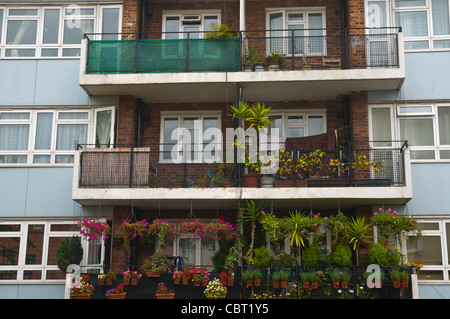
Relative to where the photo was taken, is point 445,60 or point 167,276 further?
point 445,60

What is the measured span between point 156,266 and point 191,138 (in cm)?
392

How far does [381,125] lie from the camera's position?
15523 millimetres

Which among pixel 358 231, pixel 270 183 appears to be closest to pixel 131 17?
pixel 270 183

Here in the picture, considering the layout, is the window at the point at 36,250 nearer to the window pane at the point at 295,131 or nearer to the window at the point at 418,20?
the window pane at the point at 295,131

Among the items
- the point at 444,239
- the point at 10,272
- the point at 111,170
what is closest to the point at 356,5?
the point at 444,239

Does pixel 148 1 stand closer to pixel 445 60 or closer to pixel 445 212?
pixel 445 60

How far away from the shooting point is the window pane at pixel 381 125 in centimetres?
1545

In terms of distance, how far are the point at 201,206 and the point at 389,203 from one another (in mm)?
4772

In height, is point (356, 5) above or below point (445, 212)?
above

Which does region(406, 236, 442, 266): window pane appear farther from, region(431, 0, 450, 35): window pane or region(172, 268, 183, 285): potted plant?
region(172, 268, 183, 285): potted plant

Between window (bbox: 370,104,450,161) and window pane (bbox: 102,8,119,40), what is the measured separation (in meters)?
7.35

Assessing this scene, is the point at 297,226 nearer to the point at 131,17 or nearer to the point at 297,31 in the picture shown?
the point at 297,31

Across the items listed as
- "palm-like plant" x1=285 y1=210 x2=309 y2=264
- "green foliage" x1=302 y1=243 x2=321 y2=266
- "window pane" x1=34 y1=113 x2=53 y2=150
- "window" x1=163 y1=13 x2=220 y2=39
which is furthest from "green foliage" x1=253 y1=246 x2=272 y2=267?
"window" x1=163 y1=13 x2=220 y2=39

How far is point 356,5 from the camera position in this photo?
1575 cm
